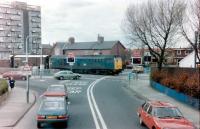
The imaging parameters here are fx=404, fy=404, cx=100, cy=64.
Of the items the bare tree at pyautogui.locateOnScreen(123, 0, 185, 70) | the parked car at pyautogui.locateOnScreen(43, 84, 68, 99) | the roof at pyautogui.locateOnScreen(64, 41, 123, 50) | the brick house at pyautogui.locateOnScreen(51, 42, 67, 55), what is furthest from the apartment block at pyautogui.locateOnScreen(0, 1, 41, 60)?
the parked car at pyautogui.locateOnScreen(43, 84, 68, 99)

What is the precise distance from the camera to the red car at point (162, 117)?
54.2 ft

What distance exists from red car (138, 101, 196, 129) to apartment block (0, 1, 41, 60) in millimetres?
133825

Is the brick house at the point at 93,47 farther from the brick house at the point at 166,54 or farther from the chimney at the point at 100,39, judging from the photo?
the brick house at the point at 166,54

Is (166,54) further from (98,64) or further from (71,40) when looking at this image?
(71,40)

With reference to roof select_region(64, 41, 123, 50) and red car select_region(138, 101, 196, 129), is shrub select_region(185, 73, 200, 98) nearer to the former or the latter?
red car select_region(138, 101, 196, 129)

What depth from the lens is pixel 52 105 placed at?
67.4ft

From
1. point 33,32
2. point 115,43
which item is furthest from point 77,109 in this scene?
point 33,32

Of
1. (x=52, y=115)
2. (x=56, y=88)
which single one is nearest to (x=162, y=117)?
(x=52, y=115)

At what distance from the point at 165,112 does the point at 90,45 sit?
102 metres

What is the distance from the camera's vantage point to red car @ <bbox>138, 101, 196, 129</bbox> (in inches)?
650

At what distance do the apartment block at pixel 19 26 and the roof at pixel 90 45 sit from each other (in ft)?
103

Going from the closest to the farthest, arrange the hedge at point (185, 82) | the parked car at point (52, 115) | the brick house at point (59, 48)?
1. the parked car at point (52, 115)
2. the hedge at point (185, 82)
3. the brick house at point (59, 48)

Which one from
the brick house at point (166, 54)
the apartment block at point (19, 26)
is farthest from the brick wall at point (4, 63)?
Answer: the apartment block at point (19, 26)

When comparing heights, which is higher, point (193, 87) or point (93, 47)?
point (93, 47)
